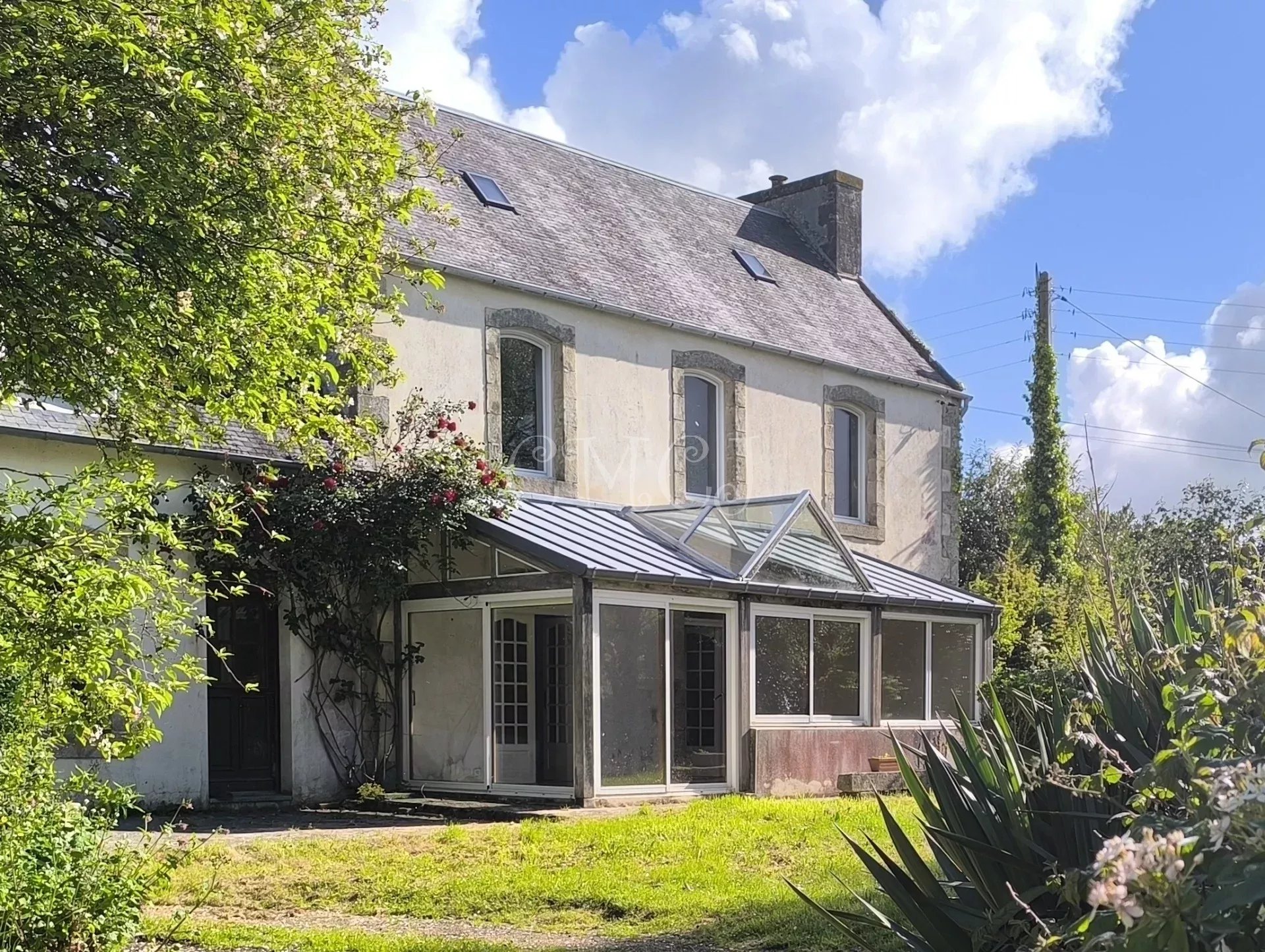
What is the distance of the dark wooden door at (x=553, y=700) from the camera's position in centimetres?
1409

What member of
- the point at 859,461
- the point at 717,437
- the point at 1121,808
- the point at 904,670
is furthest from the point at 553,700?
the point at 1121,808

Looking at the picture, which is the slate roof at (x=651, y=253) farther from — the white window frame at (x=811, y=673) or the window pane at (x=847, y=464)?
the white window frame at (x=811, y=673)

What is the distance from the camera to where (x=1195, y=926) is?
246 cm

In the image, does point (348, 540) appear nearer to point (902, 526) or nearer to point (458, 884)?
point (458, 884)

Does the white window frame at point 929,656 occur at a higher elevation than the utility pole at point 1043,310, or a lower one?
lower

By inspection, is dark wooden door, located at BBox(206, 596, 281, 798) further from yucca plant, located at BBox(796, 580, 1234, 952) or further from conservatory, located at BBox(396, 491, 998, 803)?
yucca plant, located at BBox(796, 580, 1234, 952)

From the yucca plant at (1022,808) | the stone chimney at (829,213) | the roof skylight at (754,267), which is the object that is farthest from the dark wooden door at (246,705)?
the stone chimney at (829,213)

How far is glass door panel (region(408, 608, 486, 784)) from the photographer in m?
13.9

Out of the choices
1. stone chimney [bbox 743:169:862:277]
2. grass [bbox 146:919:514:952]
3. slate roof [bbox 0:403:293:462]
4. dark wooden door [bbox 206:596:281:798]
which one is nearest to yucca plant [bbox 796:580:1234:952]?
grass [bbox 146:919:514:952]

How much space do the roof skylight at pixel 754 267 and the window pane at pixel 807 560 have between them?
6482mm

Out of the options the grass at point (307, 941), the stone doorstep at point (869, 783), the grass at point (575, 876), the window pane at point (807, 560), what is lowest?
the stone doorstep at point (869, 783)

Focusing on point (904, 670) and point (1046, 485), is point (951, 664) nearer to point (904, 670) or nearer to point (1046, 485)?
point (904, 670)

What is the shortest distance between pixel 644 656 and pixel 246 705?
4315 mm

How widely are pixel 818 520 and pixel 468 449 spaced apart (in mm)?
4313
